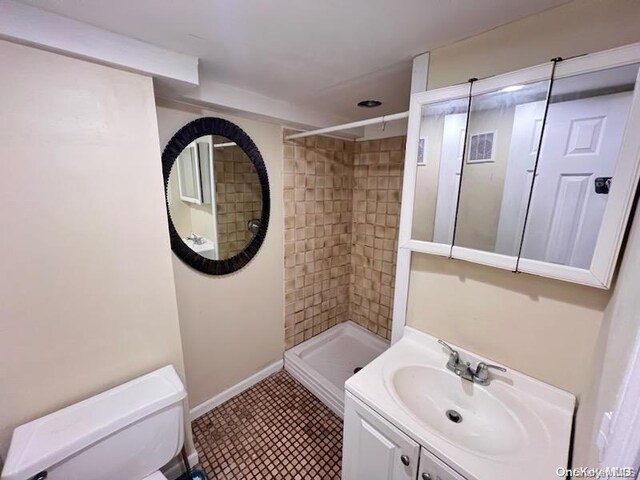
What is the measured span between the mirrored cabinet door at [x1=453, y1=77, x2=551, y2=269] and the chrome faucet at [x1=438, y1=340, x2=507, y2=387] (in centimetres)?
45

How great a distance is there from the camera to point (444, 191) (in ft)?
3.74

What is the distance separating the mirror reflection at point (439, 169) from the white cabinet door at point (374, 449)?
773 mm

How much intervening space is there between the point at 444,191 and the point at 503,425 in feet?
3.09

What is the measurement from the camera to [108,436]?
979 millimetres

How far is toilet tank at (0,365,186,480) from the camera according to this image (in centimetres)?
88

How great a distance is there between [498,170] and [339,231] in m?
1.61

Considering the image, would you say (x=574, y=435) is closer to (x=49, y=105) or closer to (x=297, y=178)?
(x=297, y=178)

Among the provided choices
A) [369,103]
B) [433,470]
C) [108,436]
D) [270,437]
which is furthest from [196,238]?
[433,470]

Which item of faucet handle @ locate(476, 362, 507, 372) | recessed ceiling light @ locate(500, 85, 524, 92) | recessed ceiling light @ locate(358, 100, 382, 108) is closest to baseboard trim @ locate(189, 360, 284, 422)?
faucet handle @ locate(476, 362, 507, 372)

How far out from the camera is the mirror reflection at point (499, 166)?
3.00ft

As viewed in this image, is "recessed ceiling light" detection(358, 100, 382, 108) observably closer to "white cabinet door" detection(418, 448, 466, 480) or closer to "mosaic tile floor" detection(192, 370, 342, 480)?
"white cabinet door" detection(418, 448, 466, 480)

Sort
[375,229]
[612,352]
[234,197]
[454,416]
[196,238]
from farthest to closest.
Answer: [375,229]
[234,197]
[196,238]
[454,416]
[612,352]

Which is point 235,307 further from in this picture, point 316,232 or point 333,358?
point 333,358

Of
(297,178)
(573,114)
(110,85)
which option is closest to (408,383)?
(573,114)
